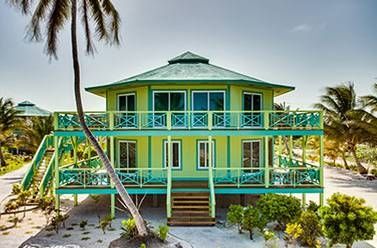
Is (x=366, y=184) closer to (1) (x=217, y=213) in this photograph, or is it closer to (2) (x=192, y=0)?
(1) (x=217, y=213)

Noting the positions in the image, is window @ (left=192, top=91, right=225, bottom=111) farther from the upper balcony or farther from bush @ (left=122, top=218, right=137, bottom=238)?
bush @ (left=122, top=218, right=137, bottom=238)

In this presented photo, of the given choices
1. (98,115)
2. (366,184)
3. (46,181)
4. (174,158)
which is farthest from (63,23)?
(366,184)

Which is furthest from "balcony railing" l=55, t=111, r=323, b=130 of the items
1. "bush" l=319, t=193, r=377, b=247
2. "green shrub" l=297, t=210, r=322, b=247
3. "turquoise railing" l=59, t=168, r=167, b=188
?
"bush" l=319, t=193, r=377, b=247

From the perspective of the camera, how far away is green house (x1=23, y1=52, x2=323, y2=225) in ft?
51.8

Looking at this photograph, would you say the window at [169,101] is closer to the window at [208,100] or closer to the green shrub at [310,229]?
the window at [208,100]

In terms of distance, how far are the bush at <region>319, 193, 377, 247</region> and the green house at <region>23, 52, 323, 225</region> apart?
175 inches

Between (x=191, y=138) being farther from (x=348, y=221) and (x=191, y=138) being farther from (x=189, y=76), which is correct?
(x=348, y=221)

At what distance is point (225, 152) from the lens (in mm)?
18297

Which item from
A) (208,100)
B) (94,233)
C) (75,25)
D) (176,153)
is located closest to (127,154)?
(176,153)

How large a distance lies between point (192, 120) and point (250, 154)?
4426 millimetres

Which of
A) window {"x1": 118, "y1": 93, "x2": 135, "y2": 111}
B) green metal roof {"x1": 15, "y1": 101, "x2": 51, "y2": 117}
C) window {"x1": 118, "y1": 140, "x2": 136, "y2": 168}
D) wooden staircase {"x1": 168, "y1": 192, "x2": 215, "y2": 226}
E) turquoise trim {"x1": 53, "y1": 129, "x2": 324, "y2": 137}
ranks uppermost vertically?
green metal roof {"x1": 15, "y1": 101, "x2": 51, "y2": 117}

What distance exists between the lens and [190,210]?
51.0ft

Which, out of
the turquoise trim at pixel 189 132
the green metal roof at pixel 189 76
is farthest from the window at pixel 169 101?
the turquoise trim at pixel 189 132

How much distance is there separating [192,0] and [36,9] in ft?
30.3
